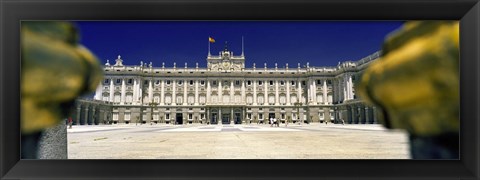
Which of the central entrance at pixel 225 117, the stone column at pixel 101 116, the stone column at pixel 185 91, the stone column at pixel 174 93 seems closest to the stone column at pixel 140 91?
the stone column at pixel 174 93

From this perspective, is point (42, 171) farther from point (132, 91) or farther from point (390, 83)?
point (132, 91)

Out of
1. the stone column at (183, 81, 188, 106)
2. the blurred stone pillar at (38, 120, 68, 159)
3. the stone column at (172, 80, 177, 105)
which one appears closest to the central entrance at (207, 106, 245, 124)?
the stone column at (183, 81, 188, 106)

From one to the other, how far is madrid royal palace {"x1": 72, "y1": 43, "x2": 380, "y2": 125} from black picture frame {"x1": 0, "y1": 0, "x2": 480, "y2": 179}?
59401mm

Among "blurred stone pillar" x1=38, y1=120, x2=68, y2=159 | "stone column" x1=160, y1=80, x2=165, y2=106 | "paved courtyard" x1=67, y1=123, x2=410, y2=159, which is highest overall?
"stone column" x1=160, y1=80, x2=165, y2=106

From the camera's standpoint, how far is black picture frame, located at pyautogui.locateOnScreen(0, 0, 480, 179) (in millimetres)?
2826

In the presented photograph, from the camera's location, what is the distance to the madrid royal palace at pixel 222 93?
62.2 meters

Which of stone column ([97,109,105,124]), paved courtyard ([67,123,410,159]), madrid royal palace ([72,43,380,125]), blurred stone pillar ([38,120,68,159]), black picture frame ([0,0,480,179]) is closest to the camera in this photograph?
black picture frame ([0,0,480,179])

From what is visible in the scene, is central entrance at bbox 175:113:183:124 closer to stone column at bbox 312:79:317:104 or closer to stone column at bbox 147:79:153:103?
stone column at bbox 147:79:153:103

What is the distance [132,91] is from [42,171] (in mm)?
61896
